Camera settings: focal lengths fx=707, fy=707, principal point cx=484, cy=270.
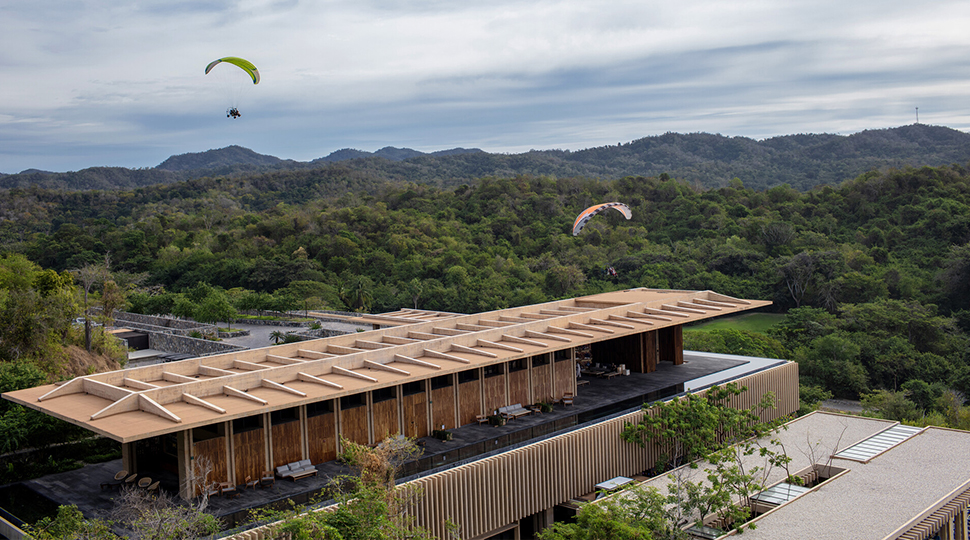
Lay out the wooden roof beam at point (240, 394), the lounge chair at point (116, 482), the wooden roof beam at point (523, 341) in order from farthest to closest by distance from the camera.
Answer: the wooden roof beam at point (523, 341) < the lounge chair at point (116, 482) < the wooden roof beam at point (240, 394)

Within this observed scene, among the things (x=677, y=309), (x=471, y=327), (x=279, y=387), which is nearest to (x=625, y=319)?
(x=677, y=309)

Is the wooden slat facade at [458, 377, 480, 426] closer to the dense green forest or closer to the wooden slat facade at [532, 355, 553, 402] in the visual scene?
the wooden slat facade at [532, 355, 553, 402]

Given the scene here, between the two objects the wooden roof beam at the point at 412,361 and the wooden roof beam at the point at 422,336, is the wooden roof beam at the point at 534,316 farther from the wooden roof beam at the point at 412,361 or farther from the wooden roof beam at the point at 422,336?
the wooden roof beam at the point at 412,361

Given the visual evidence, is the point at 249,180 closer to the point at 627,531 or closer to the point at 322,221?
the point at 322,221

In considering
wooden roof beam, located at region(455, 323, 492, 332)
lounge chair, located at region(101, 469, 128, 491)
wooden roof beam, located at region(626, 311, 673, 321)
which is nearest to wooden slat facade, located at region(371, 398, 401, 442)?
wooden roof beam, located at region(455, 323, 492, 332)

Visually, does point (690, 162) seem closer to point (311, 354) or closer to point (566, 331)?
point (566, 331)

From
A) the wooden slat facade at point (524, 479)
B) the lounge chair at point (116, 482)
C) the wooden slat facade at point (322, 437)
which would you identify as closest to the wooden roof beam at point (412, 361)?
the wooden slat facade at point (322, 437)

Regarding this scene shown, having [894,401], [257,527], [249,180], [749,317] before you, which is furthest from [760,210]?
[249,180]
